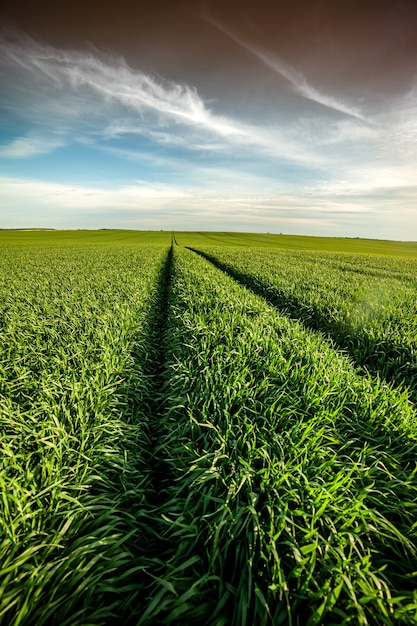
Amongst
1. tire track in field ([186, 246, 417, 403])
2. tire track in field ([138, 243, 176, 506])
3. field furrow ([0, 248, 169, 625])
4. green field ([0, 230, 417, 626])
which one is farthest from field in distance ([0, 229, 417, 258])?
green field ([0, 230, 417, 626])

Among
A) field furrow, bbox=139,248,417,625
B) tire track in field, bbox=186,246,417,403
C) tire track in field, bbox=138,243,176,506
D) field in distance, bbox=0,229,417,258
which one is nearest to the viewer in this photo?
field furrow, bbox=139,248,417,625

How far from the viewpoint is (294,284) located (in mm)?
13453

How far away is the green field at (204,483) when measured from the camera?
76.4 inches

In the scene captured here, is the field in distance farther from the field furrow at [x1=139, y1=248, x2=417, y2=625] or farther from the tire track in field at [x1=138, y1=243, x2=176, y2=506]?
the field furrow at [x1=139, y1=248, x2=417, y2=625]

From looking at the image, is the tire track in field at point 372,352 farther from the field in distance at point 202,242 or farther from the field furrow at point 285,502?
the field in distance at point 202,242

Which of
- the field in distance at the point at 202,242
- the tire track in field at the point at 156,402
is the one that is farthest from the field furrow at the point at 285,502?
the field in distance at the point at 202,242

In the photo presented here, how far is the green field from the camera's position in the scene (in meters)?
1.94

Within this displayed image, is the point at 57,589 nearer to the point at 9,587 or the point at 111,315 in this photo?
the point at 9,587

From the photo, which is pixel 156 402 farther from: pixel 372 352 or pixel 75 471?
pixel 372 352

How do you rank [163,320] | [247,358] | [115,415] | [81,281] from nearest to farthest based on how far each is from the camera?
1. [115,415]
2. [247,358]
3. [163,320]
4. [81,281]

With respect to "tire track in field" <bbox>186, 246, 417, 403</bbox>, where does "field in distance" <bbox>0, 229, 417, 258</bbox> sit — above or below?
above

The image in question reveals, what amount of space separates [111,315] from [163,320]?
2203 mm

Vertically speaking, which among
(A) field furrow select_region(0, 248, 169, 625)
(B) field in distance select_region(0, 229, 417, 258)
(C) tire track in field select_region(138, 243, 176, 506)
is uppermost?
(B) field in distance select_region(0, 229, 417, 258)

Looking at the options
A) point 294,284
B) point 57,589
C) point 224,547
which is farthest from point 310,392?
point 294,284
